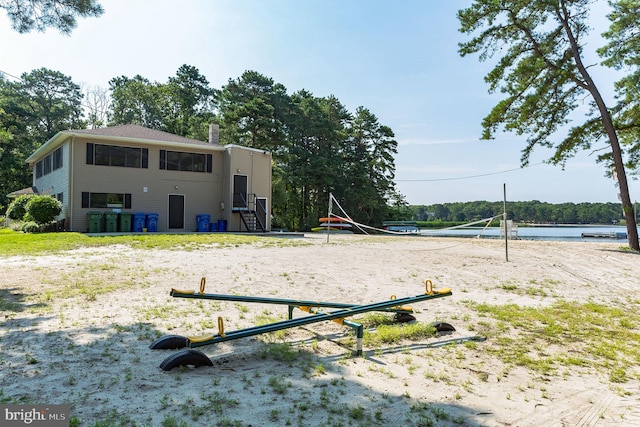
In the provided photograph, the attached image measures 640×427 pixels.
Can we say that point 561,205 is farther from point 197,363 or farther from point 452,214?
point 197,363

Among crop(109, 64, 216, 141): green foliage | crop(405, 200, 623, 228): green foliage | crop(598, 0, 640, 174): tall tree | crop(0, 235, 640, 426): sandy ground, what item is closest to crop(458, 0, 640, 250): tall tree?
crop(598, 0, 640, 174): tall tree

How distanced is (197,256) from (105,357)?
7192 mm

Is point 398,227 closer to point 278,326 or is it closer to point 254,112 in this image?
point 254,112

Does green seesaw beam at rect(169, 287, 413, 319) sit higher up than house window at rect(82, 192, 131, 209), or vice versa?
house window at rect(82, 192, 131, 209)

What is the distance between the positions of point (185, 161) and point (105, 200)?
4512mm

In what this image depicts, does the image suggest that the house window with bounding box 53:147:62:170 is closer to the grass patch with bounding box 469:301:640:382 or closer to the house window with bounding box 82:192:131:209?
the house window with bounding box 82:192:131:209

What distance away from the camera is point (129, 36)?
44.6 feet

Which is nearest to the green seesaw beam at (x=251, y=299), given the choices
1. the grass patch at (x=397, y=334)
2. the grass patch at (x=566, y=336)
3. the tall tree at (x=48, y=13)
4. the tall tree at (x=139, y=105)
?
the grass patch at (x=397, y=334)

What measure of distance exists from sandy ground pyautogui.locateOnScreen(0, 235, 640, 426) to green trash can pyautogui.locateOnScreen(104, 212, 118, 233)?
1299 centimetres

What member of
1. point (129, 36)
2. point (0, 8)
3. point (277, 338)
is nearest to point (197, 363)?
point (277, 338)

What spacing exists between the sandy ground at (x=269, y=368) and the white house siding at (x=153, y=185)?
1378 centimetres

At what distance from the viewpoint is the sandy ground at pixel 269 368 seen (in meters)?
2.54

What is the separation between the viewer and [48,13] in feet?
25.6

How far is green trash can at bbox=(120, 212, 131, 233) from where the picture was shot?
19.5m
